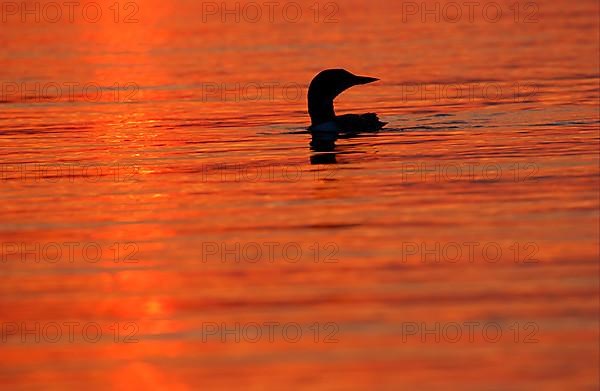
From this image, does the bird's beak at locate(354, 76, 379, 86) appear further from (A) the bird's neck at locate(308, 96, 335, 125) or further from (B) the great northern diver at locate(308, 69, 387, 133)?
(A) the bird's neck at locate(308, 96, 335, 125)

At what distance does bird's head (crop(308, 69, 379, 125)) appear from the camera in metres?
20.2

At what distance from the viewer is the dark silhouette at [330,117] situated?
63.6 feet

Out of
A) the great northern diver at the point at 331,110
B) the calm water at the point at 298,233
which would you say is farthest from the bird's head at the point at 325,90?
the calm water at the point at 298,233

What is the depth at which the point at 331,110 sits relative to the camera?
20.3 m

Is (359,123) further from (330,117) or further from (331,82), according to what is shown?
(331,82)

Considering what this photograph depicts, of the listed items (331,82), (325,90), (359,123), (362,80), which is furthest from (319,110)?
(359,123)

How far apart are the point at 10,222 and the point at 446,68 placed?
47.3ft

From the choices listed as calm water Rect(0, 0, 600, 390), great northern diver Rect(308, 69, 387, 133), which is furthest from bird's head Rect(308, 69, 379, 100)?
calm water Rect(0, 0, 600, 390)

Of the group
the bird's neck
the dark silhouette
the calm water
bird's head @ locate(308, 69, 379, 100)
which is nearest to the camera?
the calm water

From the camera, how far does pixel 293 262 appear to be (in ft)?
38.4

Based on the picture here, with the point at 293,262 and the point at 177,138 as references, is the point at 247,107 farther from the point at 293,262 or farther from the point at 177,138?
the point at 293,262

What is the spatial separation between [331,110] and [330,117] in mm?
226

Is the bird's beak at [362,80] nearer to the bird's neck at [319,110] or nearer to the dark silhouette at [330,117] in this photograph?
the dark silhouette at [330,117]

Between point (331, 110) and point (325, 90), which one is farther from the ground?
point (325, 90)
